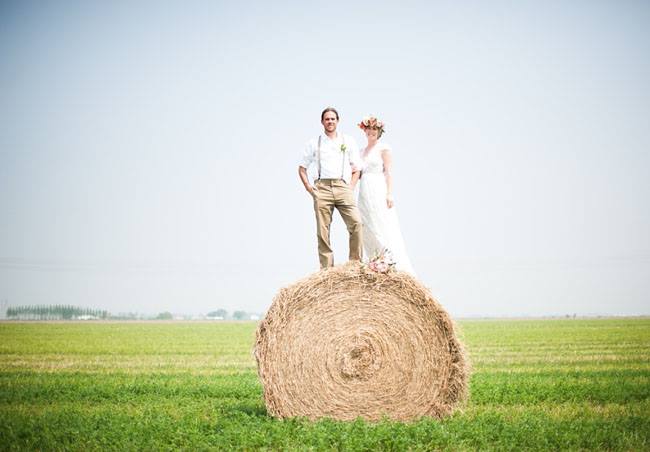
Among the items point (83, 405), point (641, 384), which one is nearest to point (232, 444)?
point (83, 405)

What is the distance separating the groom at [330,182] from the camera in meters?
9.62

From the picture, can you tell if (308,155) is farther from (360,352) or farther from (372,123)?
(360,352)

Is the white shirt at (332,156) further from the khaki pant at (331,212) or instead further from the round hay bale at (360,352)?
the round hay bale at (360,352)

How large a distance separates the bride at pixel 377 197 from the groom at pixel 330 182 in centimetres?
69

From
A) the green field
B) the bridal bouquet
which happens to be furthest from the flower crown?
the green field

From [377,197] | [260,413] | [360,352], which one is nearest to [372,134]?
[377,197]

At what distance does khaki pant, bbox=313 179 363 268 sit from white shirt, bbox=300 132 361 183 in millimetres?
121

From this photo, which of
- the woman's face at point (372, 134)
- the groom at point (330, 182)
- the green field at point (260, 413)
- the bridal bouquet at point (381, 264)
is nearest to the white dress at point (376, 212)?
the woman's face at point (372, 134)

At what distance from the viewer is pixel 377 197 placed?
34.5 feet

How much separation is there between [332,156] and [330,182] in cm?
39

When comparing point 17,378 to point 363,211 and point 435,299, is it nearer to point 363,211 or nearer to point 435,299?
point 363,211

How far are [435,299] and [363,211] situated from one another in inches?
109

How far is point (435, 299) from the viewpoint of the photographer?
8.20 meters

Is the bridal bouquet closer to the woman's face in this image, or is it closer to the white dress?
the white dress
